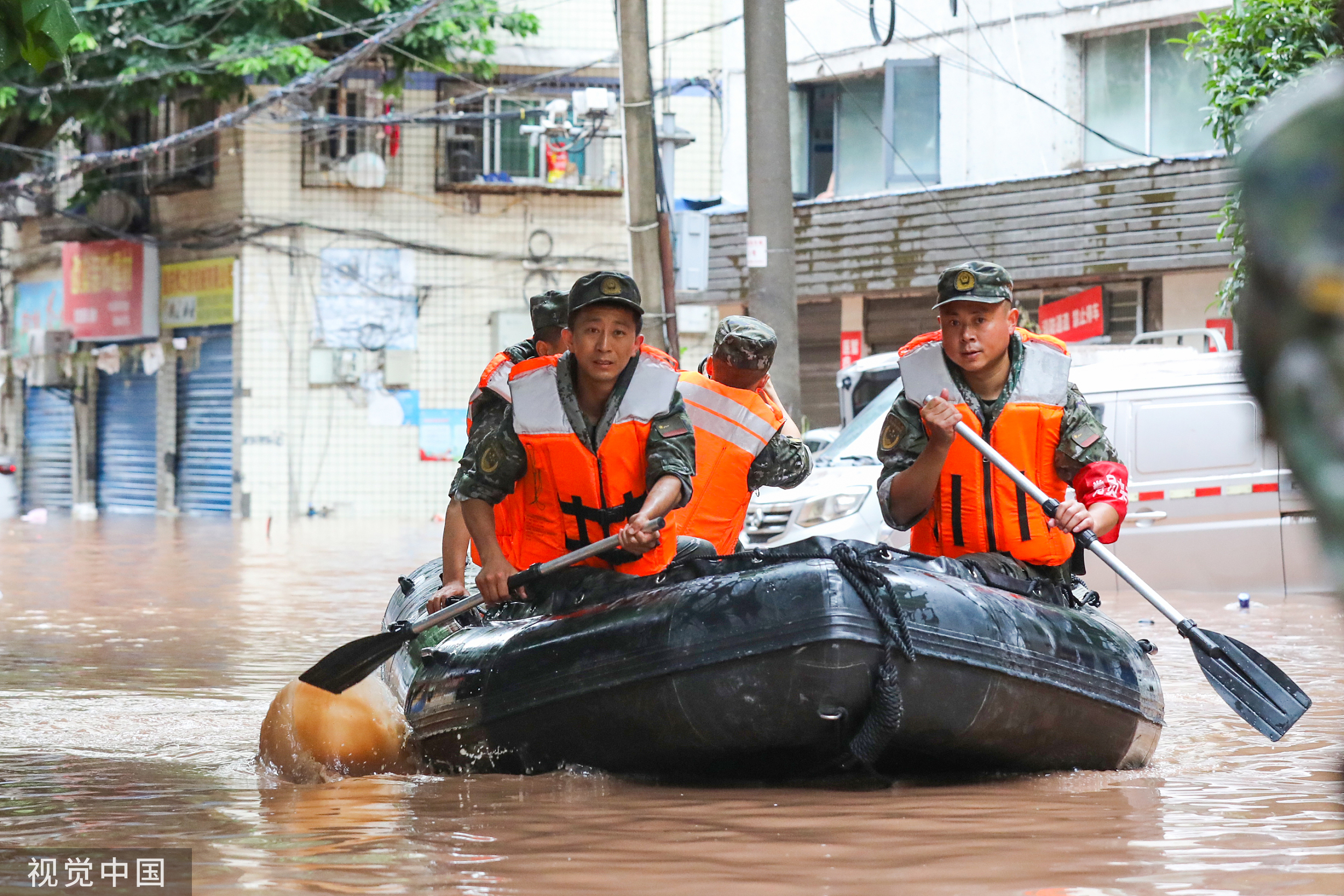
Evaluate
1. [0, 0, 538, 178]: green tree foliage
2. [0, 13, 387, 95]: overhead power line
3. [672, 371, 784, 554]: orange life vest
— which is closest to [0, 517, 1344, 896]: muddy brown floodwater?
[672, 371, 784, 554]: orange life vest

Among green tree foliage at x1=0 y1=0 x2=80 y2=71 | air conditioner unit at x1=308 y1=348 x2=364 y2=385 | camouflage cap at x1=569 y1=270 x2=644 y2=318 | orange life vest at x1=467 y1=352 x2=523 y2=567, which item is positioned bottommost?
orange life vest at x1=467 y1=352 x2=523 y2=567

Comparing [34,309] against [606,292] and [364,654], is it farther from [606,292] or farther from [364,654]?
[606,292]

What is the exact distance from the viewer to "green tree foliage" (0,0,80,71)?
16.0 ft

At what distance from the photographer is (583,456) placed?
223 inches

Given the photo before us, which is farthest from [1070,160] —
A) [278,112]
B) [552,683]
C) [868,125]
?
[552,683]

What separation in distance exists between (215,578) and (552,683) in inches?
366

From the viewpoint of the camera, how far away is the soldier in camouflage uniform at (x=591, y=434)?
18.2 feet

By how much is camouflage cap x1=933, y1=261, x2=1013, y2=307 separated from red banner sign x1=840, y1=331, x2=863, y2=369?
47.8 feet

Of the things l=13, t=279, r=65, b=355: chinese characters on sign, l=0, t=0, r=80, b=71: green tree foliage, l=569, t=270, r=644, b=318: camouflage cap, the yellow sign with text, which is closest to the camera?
l=0, t=0, r=80, b=71: green tree foliage

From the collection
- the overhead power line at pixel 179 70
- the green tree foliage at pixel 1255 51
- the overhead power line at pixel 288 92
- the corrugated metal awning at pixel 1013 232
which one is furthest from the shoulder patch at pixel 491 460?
the overhead power line at pixel 179 70

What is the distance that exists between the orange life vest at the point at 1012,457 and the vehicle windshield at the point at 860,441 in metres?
5.70

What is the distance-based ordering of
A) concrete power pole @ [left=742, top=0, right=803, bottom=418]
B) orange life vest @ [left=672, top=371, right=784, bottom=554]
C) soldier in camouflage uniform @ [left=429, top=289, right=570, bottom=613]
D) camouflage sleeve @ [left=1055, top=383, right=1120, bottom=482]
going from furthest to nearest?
concrete power pole @ [left=742, top=0, right=803, bottom=418]
orange life vest @ [left=672, top=371, right=784, bottom=554]
soldier in camouflage uniform @ [left=429, top=289, right=570, bottom=613]
camouflage sleeve @ [left=1055, top=383, right=1120, bottom=482]

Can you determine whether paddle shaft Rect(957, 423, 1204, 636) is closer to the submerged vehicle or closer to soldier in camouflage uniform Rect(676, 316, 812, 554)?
the submerged vehicle

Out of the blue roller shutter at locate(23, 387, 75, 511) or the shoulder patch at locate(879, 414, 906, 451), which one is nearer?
the shoulder patch at locate(879, 414, 906, 451)
